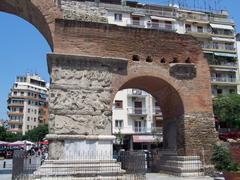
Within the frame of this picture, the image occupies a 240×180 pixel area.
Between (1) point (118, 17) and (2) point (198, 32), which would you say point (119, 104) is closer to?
(1) point (118, 17)

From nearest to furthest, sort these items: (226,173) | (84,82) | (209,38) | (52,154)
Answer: (226,173) < (52,154) < (84,82) < (209,38)

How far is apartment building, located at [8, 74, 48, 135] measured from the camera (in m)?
64.9

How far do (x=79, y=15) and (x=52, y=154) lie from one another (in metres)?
5.75

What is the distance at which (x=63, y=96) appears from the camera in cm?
1157

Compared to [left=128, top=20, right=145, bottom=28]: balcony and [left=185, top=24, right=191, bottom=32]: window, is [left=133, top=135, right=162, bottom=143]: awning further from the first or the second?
[left=185, top=24, right=191, bottom=32]: window

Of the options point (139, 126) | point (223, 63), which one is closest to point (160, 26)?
point (223, 63)

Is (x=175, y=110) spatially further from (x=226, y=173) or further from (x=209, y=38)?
(x=209, y=38)

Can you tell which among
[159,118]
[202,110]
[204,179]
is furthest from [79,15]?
[159,118]

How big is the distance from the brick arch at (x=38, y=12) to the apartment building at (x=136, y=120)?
21.7 metres

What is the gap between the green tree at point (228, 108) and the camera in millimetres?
34312

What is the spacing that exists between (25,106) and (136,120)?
36525 millimetres

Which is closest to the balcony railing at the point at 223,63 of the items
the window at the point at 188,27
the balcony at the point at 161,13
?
the window at the point at 188,27

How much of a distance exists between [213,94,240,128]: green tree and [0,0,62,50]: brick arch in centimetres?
2530

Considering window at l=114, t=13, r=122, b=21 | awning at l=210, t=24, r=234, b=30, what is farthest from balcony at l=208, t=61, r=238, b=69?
window at l=114, t=13, r=122, b=21
